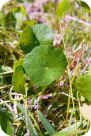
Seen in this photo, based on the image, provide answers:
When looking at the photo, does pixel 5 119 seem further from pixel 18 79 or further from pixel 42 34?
pixel 42 34

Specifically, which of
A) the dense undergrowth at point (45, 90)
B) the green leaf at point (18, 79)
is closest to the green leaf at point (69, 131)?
the dense undergrowth at point (45, 90)

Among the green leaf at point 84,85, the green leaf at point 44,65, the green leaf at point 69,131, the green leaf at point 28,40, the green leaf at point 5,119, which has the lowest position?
the green leaf at point 69,131

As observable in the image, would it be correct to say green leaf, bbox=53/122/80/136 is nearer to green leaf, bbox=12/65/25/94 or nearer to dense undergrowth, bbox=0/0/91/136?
dense undergrowth, bbox=0/0/91/136

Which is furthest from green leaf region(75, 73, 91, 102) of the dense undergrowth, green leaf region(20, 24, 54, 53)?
green leaf region(20, 24, 54, 53)

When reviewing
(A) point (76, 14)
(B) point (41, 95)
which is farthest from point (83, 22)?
(B) point (41, 95)

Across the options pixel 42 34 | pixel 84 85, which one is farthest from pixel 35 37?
pixel 84 85

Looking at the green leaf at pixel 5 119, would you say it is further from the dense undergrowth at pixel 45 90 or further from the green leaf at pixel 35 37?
the green leaf at pixel 35 37
